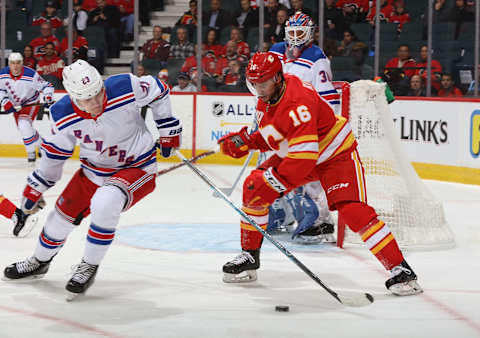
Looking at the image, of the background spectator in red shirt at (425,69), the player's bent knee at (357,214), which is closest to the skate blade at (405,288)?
the player's bent knee at (357,214)

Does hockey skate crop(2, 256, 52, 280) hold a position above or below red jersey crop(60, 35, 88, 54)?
below

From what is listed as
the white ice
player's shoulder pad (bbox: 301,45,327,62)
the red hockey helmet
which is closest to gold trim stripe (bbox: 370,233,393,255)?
the white ice

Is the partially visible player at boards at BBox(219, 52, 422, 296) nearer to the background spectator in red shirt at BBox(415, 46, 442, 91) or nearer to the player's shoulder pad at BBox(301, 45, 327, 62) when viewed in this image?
the player's shoulder pad at BBox(301, 45, 327, 62)

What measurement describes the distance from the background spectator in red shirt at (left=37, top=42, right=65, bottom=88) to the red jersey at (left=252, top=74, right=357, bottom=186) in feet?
23.2

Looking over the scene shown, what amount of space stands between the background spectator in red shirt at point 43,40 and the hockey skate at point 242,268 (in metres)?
7.15

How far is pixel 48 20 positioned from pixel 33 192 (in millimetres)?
7321

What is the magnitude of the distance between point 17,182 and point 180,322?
5.19 m

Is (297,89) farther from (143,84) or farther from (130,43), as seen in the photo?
(130,43)

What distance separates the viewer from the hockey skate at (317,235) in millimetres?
5066

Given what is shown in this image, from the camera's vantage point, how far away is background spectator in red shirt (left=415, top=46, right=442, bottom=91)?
9.10 m

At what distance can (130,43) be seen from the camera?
34.0 ft

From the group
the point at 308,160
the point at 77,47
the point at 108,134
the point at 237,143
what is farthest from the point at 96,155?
the point at 77,47

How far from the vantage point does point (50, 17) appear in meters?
10.7

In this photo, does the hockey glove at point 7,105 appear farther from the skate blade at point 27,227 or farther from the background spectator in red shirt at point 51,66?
the skate blade at point 27,227
